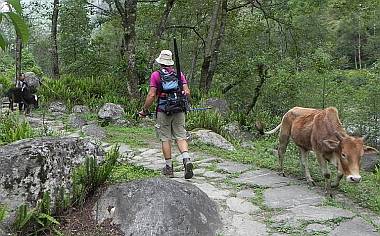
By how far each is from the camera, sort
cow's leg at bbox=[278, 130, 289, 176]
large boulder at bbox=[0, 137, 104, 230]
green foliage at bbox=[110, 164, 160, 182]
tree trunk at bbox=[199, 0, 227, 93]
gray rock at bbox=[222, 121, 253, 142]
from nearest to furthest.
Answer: large boulder at bbox=[0, 137, 104, 230]
green foliage at bbox=[110, 164, 160, 182]
cow's leg at bbox=[278, 130, 289, 176]
gray rock at bbox=[222, 121, 253, 142]
tree trunk at bbox=[199, 0, 227, 93]

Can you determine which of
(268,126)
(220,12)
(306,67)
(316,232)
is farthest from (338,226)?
(220,12)

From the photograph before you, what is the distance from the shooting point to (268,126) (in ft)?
46.0

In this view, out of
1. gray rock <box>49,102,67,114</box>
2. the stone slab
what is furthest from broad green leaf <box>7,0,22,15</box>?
gray rock <box>49,102,67,114</box>

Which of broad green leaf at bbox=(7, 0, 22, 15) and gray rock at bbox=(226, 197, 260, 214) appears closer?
broad green leaf at bbox=(7, 0, 22, 15)

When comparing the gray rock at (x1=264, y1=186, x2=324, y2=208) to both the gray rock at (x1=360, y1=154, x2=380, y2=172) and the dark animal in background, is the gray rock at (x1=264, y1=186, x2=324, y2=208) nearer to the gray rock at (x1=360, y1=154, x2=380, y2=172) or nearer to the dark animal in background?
the gray rock at (x1=360, y1=154, x2=380, y2=172)

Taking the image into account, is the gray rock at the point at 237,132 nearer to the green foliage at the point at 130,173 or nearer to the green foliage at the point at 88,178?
the green foliage at the point at 130,173

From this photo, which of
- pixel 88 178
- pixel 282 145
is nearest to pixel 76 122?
pixel 282 145

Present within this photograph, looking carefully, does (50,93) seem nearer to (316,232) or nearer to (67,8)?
(67,8)

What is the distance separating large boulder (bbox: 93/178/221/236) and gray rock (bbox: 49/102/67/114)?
33.6 feet

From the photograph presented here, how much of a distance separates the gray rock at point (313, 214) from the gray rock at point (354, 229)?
0.17 m

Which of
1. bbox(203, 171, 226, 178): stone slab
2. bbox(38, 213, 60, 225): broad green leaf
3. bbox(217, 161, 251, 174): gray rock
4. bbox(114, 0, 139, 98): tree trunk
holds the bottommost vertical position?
bbox(203, 171, 226, 178): stone slab

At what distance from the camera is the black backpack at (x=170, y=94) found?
6.19 metres

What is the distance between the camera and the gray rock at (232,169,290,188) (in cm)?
654

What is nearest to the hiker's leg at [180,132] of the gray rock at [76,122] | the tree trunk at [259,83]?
the gray rock at [76,122]
